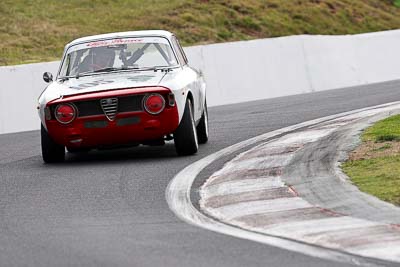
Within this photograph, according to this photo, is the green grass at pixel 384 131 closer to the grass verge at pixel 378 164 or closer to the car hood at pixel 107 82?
the grass verge at pixel 378 164

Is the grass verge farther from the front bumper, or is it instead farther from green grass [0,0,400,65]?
green grass [0,0,400,65]

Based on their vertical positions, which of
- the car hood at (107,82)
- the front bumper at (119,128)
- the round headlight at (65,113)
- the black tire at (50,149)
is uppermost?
the car hood at (107,82)

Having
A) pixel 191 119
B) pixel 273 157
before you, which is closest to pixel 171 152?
pixel 191 119

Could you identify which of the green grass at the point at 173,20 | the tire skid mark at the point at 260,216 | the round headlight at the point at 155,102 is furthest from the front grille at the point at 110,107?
the green grass at the point at 173,20

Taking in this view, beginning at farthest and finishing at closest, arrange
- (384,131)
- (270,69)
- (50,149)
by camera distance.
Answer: (270,69) < (384,131) < (50,149)

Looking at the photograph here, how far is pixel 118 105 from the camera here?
13.2 metres

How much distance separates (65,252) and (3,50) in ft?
89.5

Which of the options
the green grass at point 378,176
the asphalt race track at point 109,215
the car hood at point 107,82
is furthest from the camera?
the car hood at point 107,82

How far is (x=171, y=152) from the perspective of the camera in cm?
1433

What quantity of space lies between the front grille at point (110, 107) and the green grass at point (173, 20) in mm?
20573

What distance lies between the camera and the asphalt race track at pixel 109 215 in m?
7.41

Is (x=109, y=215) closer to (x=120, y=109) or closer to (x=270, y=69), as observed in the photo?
(x=120, y=109)

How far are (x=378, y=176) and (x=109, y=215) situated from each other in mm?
2351

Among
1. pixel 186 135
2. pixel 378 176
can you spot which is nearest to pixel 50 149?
pixel 186 135
